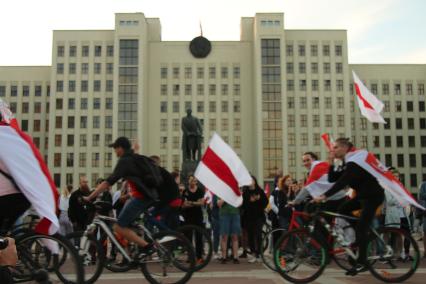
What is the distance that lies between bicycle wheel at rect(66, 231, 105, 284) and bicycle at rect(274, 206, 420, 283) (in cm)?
224

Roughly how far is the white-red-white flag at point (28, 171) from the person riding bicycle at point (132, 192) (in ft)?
8.05

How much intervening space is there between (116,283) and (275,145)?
75348 millimetres

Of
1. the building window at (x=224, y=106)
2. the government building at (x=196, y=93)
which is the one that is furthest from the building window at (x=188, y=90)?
the building window at (x=224, y=106)

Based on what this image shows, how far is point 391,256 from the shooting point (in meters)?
6.89

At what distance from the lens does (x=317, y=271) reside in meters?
6.68

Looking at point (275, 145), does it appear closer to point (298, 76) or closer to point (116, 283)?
point (298, 76)

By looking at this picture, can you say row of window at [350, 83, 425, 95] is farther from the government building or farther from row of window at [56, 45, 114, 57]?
row of window at [56, 45, 114, 57]

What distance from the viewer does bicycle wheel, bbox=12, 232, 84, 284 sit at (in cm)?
451

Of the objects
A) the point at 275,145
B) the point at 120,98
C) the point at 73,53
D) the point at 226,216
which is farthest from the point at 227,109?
the point at 226,216

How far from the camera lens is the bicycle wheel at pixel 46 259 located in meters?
4.51

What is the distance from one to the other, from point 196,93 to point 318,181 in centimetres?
7827

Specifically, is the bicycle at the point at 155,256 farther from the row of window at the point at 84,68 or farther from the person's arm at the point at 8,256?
the row of window at the point at 84,68

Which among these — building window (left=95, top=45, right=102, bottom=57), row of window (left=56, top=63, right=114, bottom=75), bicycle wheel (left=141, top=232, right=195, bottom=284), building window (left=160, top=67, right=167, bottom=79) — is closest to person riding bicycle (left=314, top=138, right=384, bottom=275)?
bicycle wheel (left=141, top=232, right=195, bottom=284)

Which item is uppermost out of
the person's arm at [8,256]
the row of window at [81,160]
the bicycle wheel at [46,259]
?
the row of window at [81,160]
